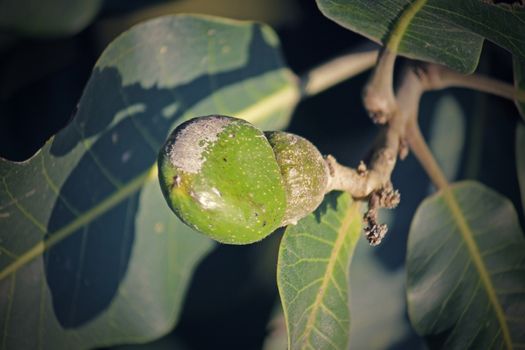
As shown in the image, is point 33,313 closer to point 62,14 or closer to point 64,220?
point 64,220

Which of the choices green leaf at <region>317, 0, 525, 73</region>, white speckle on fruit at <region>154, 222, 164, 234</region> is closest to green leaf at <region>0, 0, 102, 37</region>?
white speckle on fruit at <region>154, 222, 164, 234</region>

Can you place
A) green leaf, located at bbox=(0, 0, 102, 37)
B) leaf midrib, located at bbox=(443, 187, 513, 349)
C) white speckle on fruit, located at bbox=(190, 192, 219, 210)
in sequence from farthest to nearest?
green leaf, located at bbox=(0, 0, 102, 37)
leaf midrib, located at bbox=(443, 187, 513, 349)
white speckle on fruit, located at bbox=(190, 192, 219, 210)

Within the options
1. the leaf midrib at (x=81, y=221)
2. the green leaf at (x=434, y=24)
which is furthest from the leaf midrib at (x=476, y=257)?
the leaf midrib at (x=81, y=221)

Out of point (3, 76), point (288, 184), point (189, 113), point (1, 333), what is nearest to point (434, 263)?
point (288, 184)

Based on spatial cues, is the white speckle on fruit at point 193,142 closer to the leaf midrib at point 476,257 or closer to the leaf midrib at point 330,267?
the leaf midrib at point 330,267

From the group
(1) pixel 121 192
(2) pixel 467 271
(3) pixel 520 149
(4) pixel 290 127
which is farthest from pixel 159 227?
(3) pixel 520 149

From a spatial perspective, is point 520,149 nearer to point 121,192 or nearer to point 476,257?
point 476,257

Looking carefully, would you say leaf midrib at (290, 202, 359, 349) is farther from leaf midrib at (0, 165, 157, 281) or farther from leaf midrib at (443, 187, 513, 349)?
leaf midrib at (0, 165, 157, 281)
